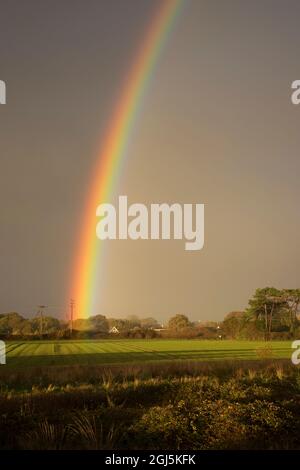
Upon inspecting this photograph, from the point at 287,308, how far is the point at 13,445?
13174 cm

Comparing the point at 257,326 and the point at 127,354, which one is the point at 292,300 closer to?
the point at 257,326

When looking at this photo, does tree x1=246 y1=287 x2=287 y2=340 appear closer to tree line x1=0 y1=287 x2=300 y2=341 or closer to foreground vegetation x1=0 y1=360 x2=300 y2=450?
tree line x1=0 y1=287 x2=300 y2=341

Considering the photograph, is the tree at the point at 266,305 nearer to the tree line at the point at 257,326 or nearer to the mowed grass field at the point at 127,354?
the tree line at the point at 257,326

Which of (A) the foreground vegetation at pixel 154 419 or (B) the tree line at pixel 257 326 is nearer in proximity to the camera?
(A) the foreground vegetation at pixel 154 419

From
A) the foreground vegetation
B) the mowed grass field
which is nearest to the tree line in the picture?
the mowed grass field

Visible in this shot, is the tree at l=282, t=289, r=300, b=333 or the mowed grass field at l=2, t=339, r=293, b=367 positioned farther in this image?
the tree at l=282, t=289, r=300, b=333

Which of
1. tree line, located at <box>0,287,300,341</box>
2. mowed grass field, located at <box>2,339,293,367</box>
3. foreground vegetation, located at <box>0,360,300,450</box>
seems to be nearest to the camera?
foreground vegetation, located at <box>0,360,300,450</box>

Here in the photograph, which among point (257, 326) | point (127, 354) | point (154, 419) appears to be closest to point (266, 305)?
point (257, 326)

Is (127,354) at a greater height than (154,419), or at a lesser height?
lesser

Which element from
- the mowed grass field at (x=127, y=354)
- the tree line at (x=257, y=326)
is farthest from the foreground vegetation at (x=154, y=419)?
the tree line at (x=257, y=326)

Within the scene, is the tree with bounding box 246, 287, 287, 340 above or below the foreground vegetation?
below
